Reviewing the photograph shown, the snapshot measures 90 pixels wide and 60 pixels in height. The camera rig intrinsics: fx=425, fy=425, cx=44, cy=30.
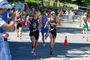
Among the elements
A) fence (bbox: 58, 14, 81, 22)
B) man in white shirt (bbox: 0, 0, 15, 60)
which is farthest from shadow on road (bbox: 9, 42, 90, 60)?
fence (bbox: 58, 14, 81, 22)

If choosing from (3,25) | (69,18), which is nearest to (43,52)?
(3,25)

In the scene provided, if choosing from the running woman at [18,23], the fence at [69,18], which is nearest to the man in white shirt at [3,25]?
the running woman at [18,23]

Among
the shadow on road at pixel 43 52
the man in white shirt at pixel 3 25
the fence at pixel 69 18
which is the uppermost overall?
the man in white shirt at pixel 3 25

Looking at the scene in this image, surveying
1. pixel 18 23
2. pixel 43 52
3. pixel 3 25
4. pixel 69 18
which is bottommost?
pixel 69 18

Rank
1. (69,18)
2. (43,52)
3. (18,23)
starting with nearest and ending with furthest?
(43,52) → (18,23) → (69,18)

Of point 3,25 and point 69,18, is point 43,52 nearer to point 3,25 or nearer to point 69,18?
point 3,25

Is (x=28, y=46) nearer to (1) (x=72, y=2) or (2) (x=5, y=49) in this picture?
(2) (x=5, y=49)

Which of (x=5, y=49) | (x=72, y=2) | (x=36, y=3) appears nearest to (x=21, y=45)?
(x=5, y=49)

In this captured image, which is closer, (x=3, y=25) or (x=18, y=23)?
(x=3, y=25)

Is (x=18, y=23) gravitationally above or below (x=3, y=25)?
below

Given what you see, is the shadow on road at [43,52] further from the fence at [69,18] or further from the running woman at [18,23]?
the fence at [69,18]

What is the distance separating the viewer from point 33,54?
18953 millimetres

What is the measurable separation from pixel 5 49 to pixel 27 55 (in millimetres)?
12216

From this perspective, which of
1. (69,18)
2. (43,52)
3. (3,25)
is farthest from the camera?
(69,18)
